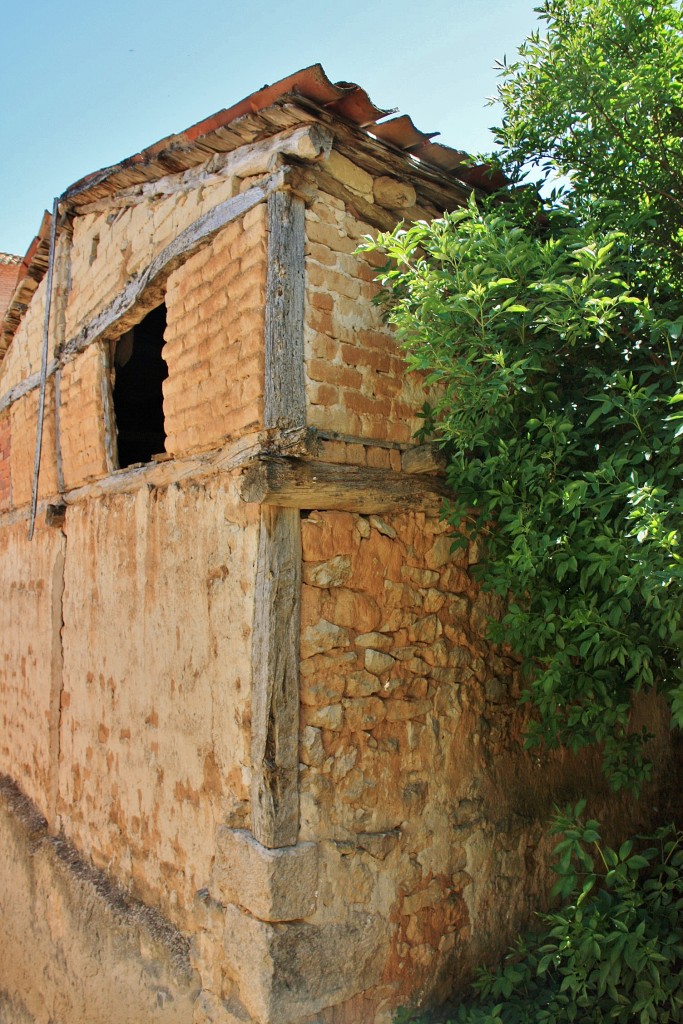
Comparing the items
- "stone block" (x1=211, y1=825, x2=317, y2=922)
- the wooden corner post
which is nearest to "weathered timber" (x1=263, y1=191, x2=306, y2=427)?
the wooden corner post

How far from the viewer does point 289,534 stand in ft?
10.7

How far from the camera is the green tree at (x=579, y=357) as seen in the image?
112 inches

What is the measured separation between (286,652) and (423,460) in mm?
1113

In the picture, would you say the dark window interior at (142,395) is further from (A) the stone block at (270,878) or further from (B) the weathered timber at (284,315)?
(A) the stone block at (270,878)

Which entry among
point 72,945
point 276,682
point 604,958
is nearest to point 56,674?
point 72,945

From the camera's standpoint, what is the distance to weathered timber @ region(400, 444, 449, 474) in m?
3.58

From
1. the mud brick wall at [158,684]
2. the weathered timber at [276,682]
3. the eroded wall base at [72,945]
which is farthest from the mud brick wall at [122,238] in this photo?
the eroded wall base at [72,945]

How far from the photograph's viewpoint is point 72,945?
4609 mm

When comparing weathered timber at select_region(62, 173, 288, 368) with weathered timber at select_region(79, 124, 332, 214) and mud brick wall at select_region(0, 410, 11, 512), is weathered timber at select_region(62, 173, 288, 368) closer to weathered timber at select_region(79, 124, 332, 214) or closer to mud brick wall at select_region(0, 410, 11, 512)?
weathered timber at select_region(79, 124, 332, 214)

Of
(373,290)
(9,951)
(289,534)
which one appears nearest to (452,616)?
(289,534)

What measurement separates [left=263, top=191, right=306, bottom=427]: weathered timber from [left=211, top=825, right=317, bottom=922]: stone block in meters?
1.73

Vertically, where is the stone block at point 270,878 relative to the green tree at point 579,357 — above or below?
below

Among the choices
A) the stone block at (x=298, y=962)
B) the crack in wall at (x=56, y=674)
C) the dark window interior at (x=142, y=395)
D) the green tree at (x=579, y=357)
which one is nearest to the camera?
the green tree at (x=579, y=357)

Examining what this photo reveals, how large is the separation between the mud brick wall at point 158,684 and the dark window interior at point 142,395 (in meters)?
2.08
